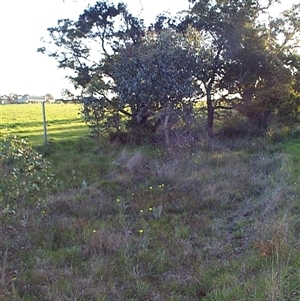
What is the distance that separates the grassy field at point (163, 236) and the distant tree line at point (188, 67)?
3.07 meters

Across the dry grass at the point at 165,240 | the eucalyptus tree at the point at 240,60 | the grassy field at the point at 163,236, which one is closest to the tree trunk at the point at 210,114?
the eucalyptus tree at the point at 240,60

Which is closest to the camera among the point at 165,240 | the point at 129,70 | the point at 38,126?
the point at 165,240

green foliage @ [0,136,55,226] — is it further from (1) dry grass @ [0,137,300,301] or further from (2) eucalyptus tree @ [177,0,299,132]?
(2) eucalyptus tree @ [177,0,299,132]

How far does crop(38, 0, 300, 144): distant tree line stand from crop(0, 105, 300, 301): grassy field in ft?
10.1

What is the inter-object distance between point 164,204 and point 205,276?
7.74 ft

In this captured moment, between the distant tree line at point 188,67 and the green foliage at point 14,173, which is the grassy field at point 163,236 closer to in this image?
the green foliage at point 14,173

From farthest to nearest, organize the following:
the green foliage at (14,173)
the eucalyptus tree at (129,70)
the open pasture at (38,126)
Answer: the open pasture at (38,126), the eucalyptus tree at (129,70), the green foliage at (14,173)

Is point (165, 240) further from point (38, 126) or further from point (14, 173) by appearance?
point (38, 126)

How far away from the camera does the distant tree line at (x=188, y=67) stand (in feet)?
33.5

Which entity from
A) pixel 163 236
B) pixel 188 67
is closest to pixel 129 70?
pixel 188 67

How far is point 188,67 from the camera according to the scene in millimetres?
10320

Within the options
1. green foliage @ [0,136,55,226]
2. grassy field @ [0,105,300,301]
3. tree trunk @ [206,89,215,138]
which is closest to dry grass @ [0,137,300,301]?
grassy field @ [0,105,300,301]

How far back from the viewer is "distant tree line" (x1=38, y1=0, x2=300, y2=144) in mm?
10203

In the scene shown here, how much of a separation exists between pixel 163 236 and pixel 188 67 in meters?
6.78
